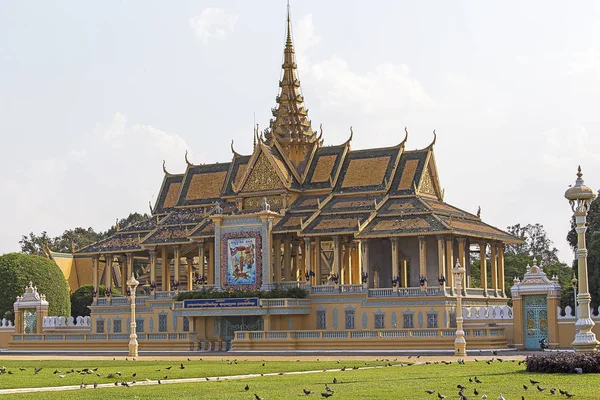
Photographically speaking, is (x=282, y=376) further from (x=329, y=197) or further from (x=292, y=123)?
(x=292, y=123)

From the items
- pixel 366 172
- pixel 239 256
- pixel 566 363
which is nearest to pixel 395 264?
pixel 366 172

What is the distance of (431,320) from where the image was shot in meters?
57.8

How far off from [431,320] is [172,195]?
26.2 m

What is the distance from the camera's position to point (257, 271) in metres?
64.3

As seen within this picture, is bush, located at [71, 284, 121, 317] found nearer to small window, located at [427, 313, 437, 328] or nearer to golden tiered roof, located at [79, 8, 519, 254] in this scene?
Result: golden tiered roof, located at [79, 8, 519, 254]

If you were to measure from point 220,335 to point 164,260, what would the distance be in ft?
32.8

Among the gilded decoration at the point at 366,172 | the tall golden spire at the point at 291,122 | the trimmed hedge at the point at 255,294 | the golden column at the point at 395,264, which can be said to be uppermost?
the tall golden spire at the point at 291,122

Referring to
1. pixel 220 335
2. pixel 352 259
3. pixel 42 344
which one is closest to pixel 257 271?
pixel 220 335

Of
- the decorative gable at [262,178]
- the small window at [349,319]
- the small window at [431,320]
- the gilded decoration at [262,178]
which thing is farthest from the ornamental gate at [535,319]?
the gilded decoration at [262,178]

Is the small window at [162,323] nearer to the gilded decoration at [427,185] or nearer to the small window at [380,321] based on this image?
the small window at [380,321]

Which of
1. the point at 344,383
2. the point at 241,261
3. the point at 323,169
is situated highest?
the point at 323,169

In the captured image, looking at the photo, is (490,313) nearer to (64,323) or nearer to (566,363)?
(566,363)

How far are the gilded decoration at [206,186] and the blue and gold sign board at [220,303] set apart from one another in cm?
1283

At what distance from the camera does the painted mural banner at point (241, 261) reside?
2537 inches
